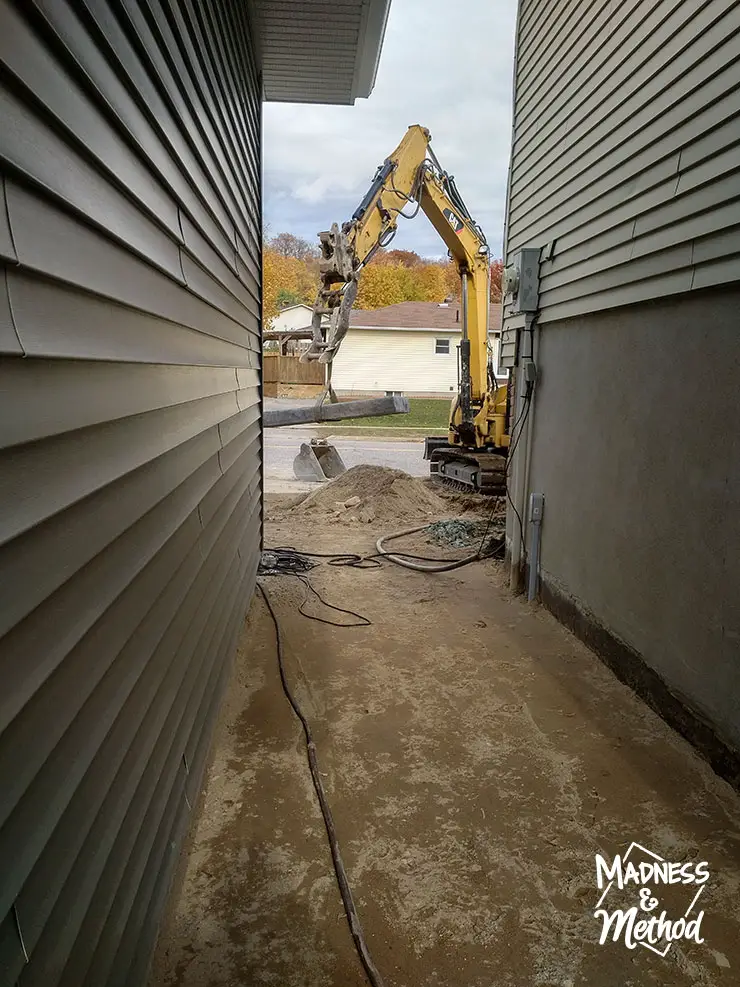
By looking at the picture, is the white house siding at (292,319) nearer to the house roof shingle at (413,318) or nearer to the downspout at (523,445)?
the house roof shingle at (413,318)

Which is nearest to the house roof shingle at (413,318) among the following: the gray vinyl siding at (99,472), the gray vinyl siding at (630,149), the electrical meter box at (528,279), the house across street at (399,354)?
the house across street at (399,354)

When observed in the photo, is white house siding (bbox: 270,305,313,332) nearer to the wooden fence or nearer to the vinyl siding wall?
the wooden fence

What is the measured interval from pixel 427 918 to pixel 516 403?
15.5ft

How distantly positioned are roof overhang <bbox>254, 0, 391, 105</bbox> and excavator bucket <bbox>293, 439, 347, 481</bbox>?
631 cm

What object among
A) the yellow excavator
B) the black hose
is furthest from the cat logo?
the black hose

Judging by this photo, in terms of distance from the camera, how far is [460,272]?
10.9 meters

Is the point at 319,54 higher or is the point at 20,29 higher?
the point at 319,54

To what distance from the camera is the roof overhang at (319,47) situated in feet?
15.3

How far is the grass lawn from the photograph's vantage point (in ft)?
76.0

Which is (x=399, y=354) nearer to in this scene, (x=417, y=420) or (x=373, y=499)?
(x=417, y=420)

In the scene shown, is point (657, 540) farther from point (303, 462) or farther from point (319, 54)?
point (303, 462)

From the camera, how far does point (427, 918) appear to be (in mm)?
2201

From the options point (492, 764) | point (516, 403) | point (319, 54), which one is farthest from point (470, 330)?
point (492, 764)

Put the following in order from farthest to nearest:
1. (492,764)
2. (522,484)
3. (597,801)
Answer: (522,484)
(492,764)
(597,801)
